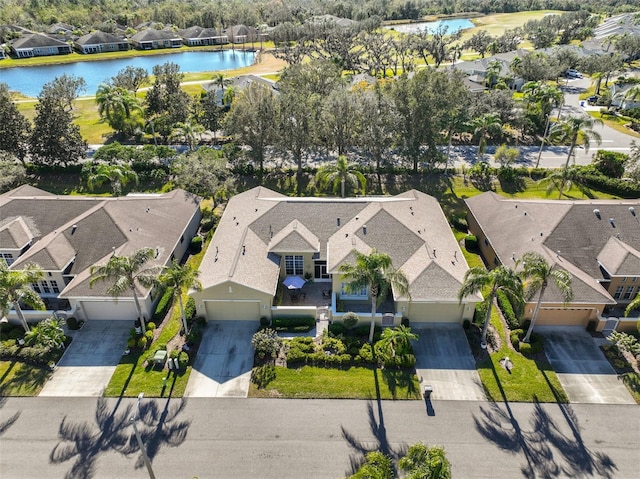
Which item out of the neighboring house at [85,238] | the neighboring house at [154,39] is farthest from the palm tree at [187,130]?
the neighboring house at [154,39]

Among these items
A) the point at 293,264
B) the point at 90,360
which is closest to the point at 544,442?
the point at 293,264

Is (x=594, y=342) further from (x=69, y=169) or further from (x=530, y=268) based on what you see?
(x=69, y=169)

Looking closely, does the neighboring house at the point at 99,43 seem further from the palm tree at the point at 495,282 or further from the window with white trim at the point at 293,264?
the palm tree at the point at 495,282

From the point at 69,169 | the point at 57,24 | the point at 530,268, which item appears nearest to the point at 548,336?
the point at 530,268

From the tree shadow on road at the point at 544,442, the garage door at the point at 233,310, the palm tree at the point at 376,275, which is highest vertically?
the palm tree at the point at 376,275

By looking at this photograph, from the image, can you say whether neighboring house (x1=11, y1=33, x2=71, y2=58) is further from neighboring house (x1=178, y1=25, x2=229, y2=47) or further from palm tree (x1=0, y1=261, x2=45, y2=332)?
palm tree (x1=0, y1=261, x2=45, y2=332)

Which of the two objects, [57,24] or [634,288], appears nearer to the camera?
[634,288]
